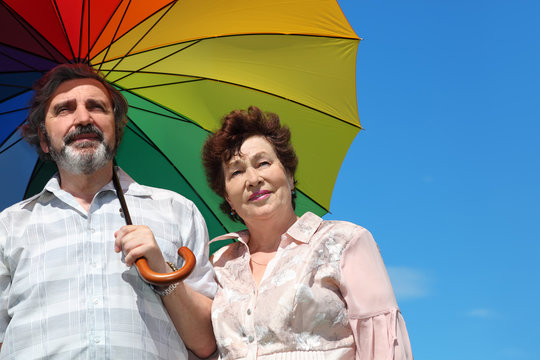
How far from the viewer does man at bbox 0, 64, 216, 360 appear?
3.61 m

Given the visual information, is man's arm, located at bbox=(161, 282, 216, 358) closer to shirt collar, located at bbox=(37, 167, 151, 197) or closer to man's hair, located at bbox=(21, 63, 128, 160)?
shirt collar, located at bbox=(37, 167, 151, 197)

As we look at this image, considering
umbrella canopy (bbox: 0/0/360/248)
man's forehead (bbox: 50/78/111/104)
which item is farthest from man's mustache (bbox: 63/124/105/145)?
umbrella canopy (bbox: 0/0/360/248)

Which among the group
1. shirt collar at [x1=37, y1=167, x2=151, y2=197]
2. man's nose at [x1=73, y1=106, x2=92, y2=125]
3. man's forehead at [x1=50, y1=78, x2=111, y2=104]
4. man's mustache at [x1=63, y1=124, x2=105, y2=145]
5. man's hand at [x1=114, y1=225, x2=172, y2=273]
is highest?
man's forehead at [x1=50, y1=78, x2=111, y2=104]

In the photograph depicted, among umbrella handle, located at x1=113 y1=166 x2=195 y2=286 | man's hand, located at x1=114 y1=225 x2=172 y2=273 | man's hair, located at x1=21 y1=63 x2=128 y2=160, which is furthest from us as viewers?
man's hair, located at x1=21 y1=63 x2=128 y2=160

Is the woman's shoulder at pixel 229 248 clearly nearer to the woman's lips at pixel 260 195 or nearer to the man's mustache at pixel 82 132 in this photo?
the woman's lips at pixel 260 195

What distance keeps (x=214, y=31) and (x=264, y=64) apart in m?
0.43

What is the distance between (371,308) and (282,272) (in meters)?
0.59

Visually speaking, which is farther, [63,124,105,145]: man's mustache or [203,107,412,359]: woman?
[63,124,105,145]: man's mustache

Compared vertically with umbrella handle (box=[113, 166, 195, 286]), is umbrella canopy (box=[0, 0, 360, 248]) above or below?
above

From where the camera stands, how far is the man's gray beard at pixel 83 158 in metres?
4.14

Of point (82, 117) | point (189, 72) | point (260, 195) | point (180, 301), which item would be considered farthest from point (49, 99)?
point (180, 301)

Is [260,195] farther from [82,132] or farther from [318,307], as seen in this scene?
[82,132]

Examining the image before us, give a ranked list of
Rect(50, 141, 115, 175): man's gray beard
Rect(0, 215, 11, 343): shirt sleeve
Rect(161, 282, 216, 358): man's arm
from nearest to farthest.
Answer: Rect(0, 215, 11, 343): shirt sleeve, Rect(161, 282, 216, 358): man's arm, Rect(50, 141, 115, 175): man's gray beard

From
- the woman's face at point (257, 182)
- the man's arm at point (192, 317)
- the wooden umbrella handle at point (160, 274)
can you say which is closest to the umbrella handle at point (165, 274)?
the wooden umbrella handle at point (160, 274)
